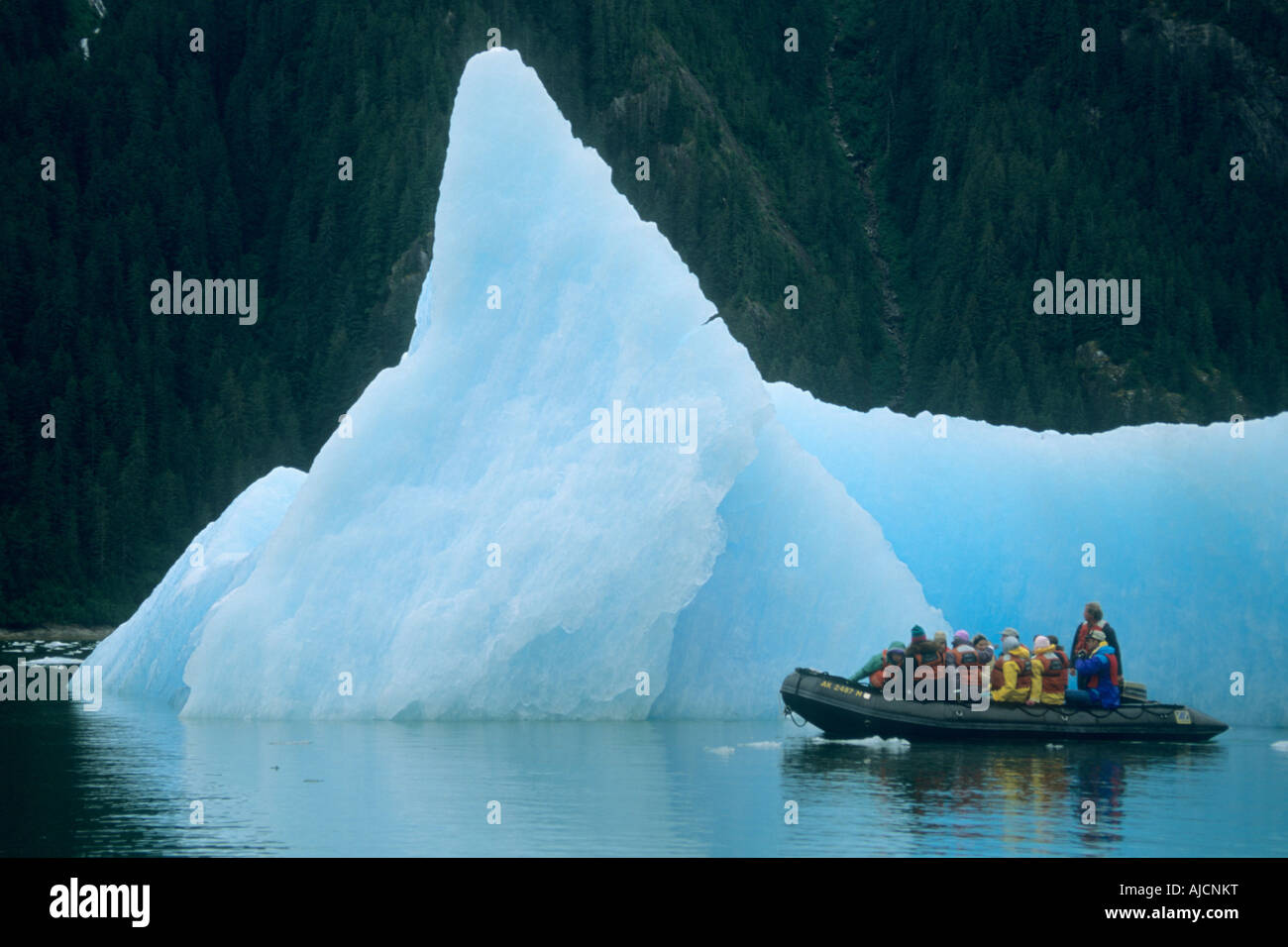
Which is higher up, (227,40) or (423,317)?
(227,40)

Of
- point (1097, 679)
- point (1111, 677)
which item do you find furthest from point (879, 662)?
point (1111, 677)

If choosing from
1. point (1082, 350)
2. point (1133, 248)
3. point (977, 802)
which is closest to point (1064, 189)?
point (1133, 248)

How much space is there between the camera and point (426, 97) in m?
114

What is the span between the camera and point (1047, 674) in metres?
24.7

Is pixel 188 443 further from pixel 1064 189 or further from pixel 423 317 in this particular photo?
pixel 423 317

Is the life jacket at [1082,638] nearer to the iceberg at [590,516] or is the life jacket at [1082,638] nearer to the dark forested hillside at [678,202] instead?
the iceberg at [590,516]

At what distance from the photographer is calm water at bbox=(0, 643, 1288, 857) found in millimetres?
16672

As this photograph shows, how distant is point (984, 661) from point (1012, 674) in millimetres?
640

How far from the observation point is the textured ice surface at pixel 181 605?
3122 centimetres
